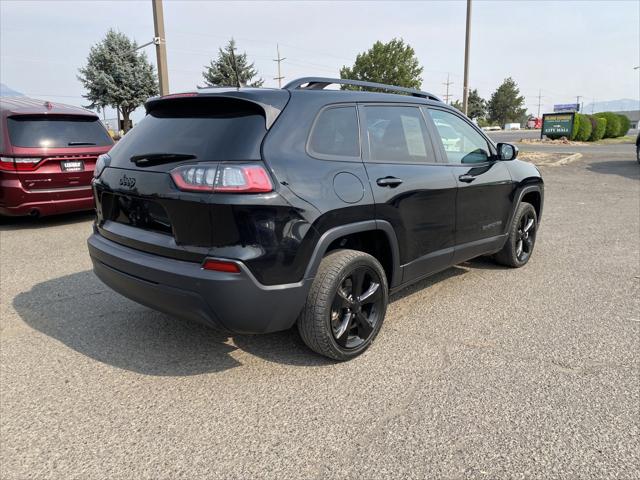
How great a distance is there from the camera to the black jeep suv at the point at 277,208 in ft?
8.50

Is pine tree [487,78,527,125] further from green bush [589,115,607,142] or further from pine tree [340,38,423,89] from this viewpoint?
green bush [589,115,607,142]

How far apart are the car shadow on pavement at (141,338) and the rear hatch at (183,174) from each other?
2.57ft

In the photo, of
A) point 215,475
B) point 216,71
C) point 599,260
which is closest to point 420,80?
point 216,71

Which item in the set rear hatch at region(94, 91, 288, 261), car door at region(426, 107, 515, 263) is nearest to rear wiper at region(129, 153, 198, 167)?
rear hatch at region(94, 91, 288, 261)

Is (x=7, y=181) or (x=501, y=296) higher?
(x=7, y=181)

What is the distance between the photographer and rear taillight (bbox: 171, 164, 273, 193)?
8.38 ft

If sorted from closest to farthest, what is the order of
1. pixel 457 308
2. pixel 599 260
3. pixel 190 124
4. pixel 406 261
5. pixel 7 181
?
pixel 190 124, pixel 406 261, pixel 457 308, pixel 599 260, pixel 7 181

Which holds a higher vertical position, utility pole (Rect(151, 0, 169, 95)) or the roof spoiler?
utility pole (Rect(151, 0, 169, 95))

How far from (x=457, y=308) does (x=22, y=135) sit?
6.09 meters

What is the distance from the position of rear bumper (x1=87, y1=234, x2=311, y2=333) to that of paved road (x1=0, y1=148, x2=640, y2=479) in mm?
454

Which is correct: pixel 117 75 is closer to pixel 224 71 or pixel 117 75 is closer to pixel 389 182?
pixel 224 71

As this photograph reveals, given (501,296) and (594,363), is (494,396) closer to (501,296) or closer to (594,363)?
(594,363)

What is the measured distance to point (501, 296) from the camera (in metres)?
Answer: 4.40

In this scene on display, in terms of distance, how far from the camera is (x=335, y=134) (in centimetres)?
308
